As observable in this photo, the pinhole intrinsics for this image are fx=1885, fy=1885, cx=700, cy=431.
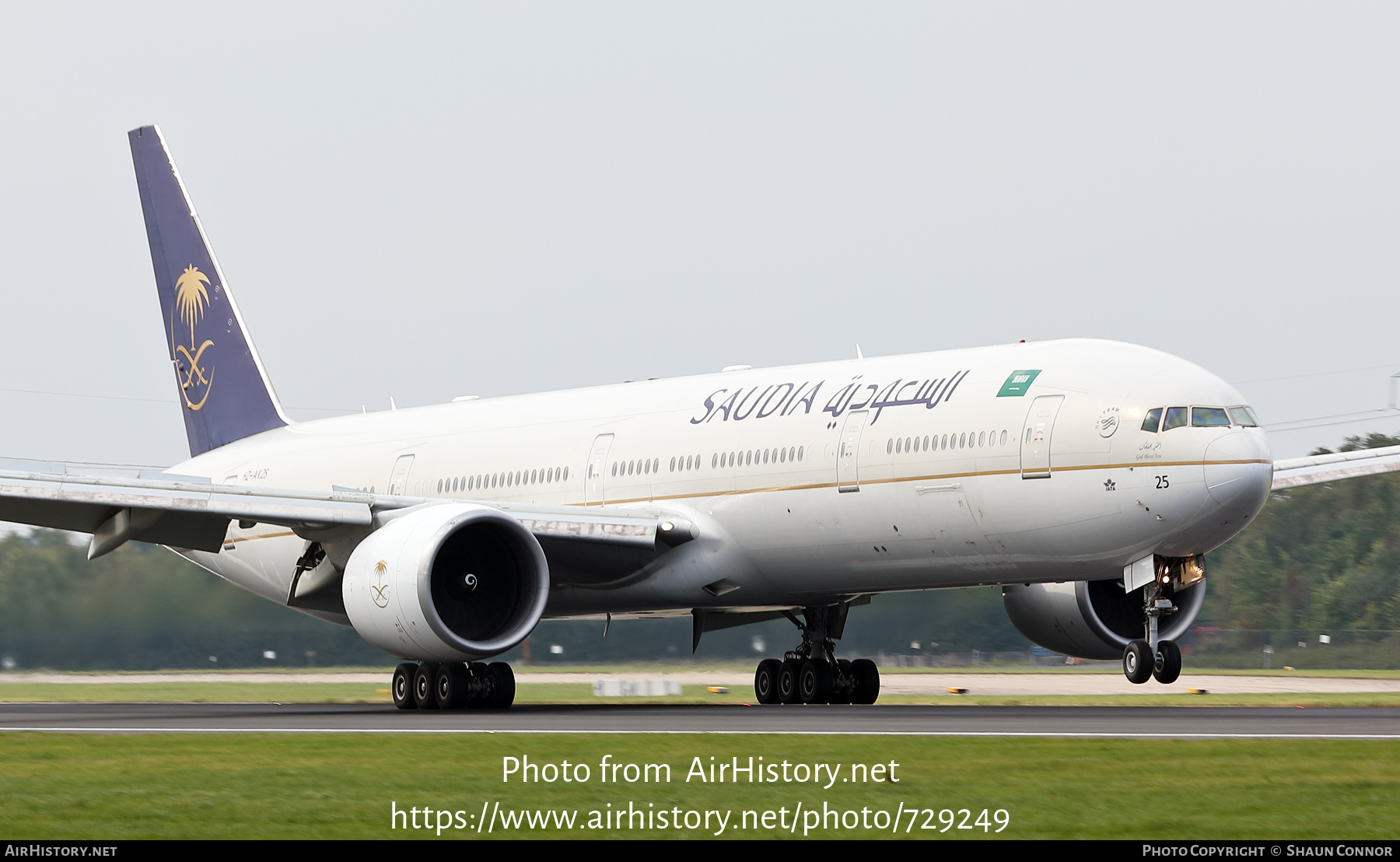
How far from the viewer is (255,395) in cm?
3081

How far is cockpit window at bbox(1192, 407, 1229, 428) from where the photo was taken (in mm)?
19078

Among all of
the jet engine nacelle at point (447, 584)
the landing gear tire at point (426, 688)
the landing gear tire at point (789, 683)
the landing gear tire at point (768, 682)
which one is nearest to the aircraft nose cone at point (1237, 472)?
the jet engine nacelle at point (447, 584)

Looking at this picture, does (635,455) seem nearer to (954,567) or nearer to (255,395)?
(954,567)

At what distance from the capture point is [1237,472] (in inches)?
739

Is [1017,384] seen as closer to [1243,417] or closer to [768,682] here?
[1243,417]

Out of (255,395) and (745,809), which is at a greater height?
(255,395)

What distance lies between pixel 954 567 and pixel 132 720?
899 centimetres

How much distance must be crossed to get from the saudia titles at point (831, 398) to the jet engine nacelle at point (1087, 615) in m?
3.62

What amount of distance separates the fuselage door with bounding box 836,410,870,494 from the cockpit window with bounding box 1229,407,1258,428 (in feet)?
13.5

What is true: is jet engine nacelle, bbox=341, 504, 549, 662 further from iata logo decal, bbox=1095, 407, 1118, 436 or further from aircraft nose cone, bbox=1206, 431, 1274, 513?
aircraft nose cone, bbox=1206, 431, 1274, 513

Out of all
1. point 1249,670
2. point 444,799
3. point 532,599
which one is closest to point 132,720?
point 532,599

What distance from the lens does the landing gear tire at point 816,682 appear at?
24375mm

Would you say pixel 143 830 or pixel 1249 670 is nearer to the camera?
pixel 143 830

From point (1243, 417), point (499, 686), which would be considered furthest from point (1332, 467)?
point (499, 686)
